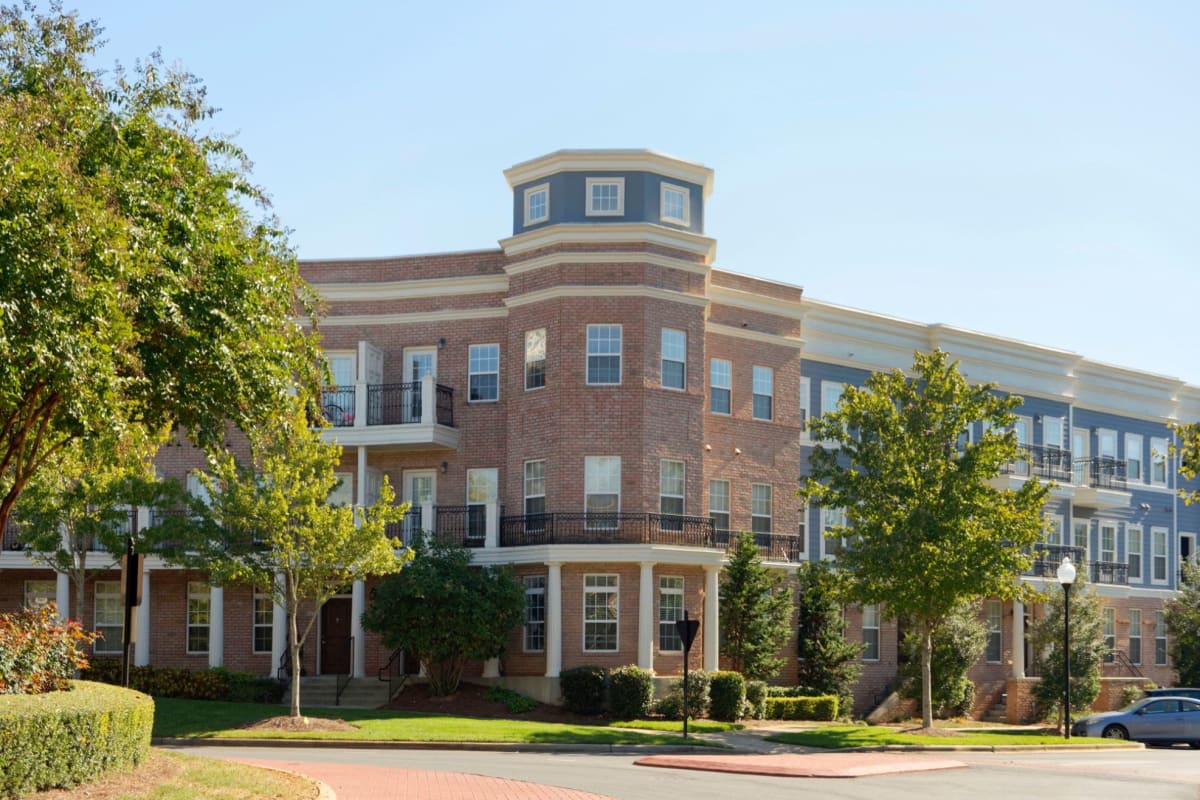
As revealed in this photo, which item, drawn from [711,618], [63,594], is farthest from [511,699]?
[63,594]

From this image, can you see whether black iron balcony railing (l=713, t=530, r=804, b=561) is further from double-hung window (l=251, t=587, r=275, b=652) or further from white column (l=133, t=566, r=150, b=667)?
white column (l=133, t=566, r=150, b=667)

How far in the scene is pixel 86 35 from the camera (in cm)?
2045

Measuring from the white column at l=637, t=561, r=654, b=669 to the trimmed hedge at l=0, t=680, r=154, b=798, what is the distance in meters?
20.2

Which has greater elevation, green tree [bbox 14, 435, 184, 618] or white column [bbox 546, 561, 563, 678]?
green tree [bbox 14, 435, 184, 618]

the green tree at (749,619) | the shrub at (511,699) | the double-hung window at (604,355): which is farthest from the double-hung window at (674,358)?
the shrub at (511,699)

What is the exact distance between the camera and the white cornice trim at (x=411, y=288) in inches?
1610

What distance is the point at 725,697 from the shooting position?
36.7 m

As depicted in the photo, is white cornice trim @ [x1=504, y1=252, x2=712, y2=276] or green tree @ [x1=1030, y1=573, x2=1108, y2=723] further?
green tree @ [x1=1030, y1=573, x2=1108, y2=723]

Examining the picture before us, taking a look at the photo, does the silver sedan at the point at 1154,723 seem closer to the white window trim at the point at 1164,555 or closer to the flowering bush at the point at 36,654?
the white window trim at the point at 1164,555

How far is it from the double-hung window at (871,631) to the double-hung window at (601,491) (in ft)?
35.8

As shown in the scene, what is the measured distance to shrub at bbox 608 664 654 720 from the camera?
117ft

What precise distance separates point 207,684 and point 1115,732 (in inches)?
902

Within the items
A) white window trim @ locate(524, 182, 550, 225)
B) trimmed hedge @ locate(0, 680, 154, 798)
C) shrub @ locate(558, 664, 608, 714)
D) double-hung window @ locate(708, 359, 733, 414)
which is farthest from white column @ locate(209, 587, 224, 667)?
trimmed hedge @ locate(0, 680, 154, 798)

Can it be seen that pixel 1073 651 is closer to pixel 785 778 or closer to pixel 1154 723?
pixel 1154 723
